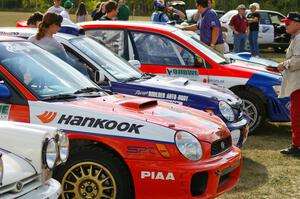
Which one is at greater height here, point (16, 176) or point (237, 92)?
point (16, 176)

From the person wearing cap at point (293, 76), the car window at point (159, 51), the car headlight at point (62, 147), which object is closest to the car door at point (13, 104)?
the car headlight at point (62, 147)

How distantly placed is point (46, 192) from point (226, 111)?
381 centimetres

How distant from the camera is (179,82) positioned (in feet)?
24.5

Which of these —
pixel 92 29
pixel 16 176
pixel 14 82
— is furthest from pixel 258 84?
pixel 16 176

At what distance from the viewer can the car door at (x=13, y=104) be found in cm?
496

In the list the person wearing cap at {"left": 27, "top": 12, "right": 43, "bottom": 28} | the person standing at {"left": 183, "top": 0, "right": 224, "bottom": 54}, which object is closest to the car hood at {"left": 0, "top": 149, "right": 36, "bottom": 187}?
the person wearing cap at {"left": 27, "top": 12, "right": 43, "bottom": 28}

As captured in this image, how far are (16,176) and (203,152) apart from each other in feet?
6.33

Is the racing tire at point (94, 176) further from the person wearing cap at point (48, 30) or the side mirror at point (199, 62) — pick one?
the side mirror at point (199, 62)

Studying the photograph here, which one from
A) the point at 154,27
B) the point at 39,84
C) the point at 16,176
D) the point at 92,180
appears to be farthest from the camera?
the point at 154,27

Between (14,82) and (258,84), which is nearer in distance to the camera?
(14,82)

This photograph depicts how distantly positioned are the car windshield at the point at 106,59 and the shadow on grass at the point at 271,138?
2.04m

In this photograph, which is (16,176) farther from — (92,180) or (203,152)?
(203,152)

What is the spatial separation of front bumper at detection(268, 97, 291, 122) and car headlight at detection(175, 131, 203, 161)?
4.13m

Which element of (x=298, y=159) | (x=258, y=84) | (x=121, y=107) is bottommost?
(x=298, y=159)
